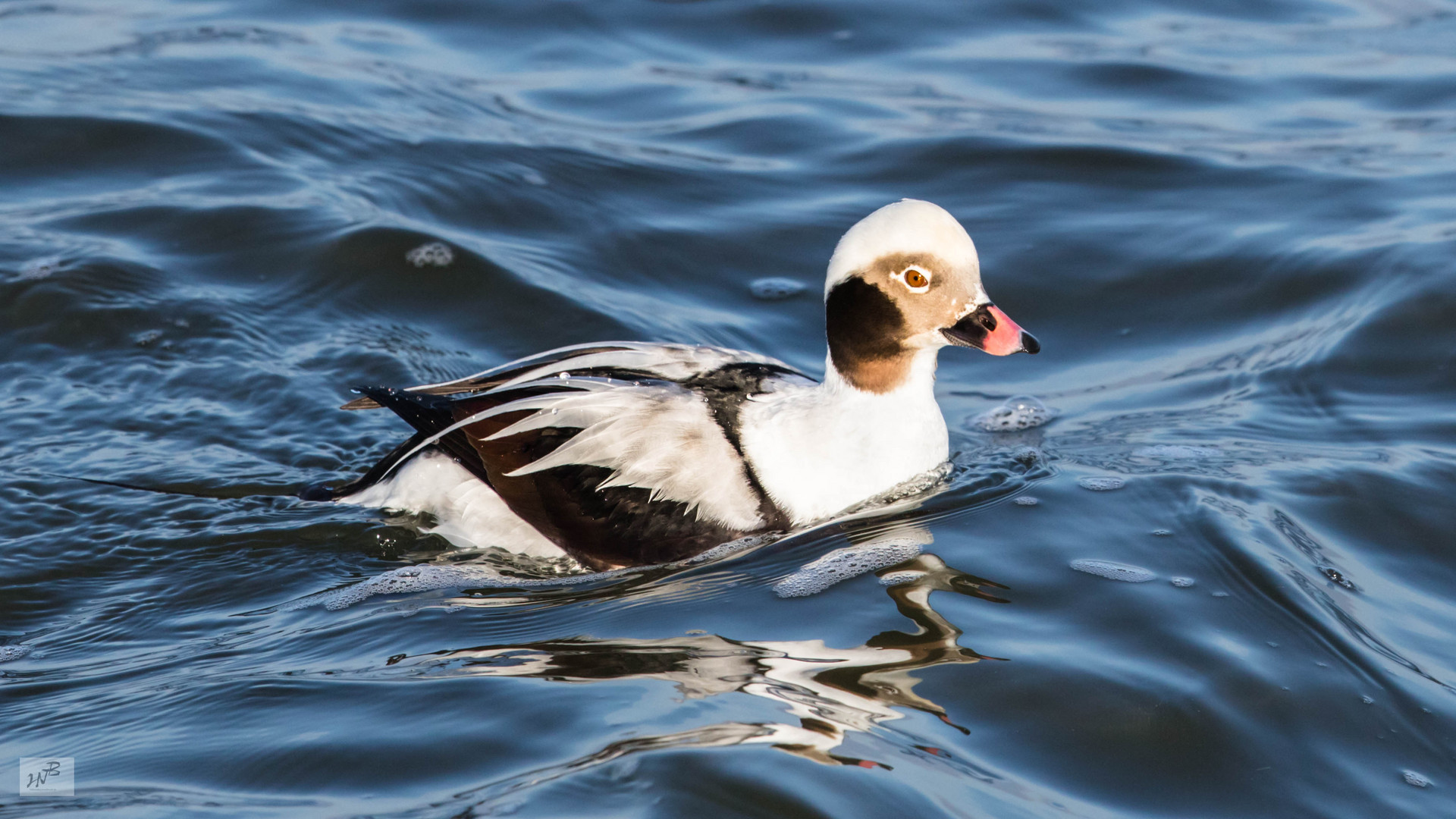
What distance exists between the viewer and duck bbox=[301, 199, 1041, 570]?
15.7 ft

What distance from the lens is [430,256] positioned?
7.35 metres

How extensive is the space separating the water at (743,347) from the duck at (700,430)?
0.15 m

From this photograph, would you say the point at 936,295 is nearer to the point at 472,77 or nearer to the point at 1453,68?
the point at 472,77

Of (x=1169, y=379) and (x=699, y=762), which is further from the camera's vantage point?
(x=1169, y=379)

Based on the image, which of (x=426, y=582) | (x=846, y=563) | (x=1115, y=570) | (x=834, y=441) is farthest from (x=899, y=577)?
(x=426, y=582)

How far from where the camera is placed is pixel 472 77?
9.62 metres

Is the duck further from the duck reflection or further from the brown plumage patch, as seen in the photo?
the duck reflection

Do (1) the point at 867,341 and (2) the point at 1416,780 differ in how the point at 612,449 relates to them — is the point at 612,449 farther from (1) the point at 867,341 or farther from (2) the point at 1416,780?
(2) the point at 1416,780

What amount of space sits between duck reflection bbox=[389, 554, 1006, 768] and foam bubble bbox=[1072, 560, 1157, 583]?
602mm

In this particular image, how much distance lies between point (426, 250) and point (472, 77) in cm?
266

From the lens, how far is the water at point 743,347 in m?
3.73

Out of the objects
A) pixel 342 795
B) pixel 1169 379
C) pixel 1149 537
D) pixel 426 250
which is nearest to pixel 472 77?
pixel 426 250

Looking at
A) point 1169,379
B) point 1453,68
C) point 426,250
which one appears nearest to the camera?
point 1169,379

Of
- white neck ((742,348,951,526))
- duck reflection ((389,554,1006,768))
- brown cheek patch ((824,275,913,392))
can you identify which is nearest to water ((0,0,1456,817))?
duck reflection ((389,554,1006,768))
